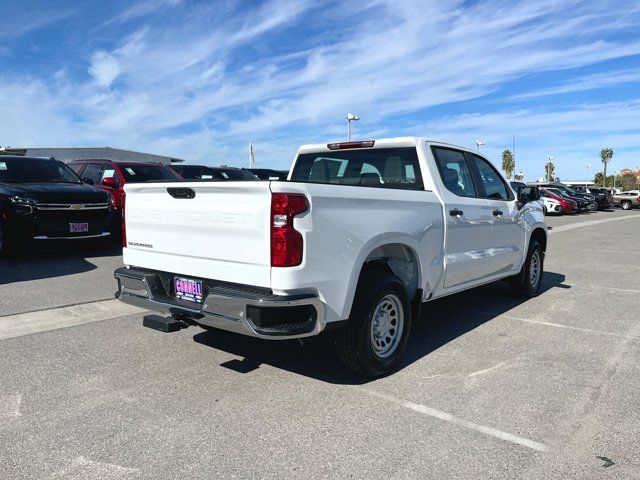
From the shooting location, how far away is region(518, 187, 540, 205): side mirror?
641 centimetres

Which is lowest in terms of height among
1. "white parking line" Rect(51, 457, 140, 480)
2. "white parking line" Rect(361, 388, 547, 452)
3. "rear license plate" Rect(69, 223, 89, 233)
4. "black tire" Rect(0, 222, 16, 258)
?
"white parking line" Rect(361, 388, 547, 452)

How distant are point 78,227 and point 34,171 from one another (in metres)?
1.76

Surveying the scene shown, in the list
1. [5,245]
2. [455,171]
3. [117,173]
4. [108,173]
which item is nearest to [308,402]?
[455,171]

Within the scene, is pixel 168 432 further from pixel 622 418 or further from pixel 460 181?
pixel 460 181

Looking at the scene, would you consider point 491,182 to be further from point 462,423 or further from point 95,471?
point 95,471

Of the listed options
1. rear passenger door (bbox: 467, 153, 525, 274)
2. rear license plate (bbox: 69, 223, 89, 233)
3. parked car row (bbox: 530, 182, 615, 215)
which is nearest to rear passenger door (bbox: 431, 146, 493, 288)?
rear passenger door (bbox: 467, 153, 525, 274)

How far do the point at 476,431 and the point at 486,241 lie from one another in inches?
108

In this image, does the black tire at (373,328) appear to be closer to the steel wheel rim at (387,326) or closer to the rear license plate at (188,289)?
the steel wheel rim at (387,326)

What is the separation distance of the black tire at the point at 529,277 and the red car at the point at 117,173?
781 cm

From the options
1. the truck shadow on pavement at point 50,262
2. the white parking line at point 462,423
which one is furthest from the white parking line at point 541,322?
the truck shadow on pavement at point 50,262

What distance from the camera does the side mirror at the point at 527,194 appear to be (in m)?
6.41

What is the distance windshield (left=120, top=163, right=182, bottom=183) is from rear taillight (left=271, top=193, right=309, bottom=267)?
9.16m

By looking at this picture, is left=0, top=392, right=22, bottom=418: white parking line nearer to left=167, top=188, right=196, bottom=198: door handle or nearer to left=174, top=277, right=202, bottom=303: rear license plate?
left=174, top=277, right=202, bottom=303: rear license plate

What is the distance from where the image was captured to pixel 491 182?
5.97 m
